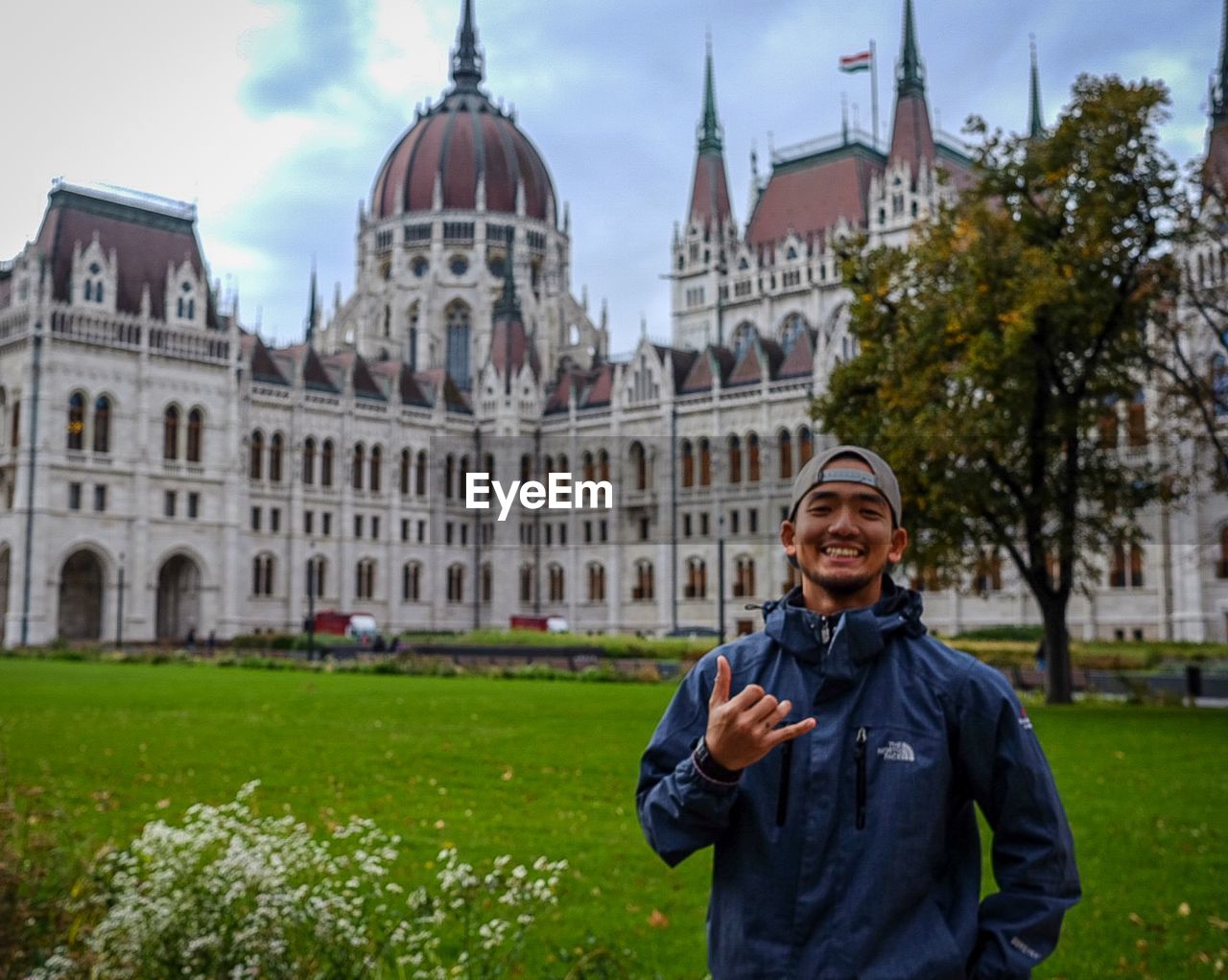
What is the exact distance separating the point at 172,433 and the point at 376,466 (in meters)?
11.2

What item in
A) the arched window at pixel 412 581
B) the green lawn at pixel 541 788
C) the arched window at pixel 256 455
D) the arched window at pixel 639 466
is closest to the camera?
the green lawn at pixel 541 788

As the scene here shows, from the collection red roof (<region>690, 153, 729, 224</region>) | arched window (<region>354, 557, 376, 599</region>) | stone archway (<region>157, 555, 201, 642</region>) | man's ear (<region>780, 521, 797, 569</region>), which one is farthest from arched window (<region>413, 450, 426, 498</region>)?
man's ear (<region>780, 521, 797, 569</region>)

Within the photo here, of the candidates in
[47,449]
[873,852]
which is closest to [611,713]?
[873,852]

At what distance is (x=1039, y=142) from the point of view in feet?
84.4

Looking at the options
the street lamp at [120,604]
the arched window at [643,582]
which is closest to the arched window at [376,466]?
the arched window at [643,582]

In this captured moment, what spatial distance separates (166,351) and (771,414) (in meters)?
26.8

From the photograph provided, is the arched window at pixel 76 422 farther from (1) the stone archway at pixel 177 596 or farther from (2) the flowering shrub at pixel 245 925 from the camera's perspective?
(2) the flowering shrub at pixel 245 925

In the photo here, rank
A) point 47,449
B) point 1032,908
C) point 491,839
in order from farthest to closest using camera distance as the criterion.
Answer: point 47,449 → point 491,839 → point 1032,908

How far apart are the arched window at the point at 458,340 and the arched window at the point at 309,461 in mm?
16758

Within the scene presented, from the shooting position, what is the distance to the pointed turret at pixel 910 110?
71562 millimetres

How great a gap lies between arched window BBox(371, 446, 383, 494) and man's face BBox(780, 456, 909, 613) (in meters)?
66.2

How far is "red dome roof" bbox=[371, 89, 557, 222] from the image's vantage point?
83125mm

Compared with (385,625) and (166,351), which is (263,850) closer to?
(166,351)

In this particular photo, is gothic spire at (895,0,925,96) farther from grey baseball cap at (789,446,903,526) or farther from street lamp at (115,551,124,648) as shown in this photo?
grey baseball cap at (789,446,903,526)
